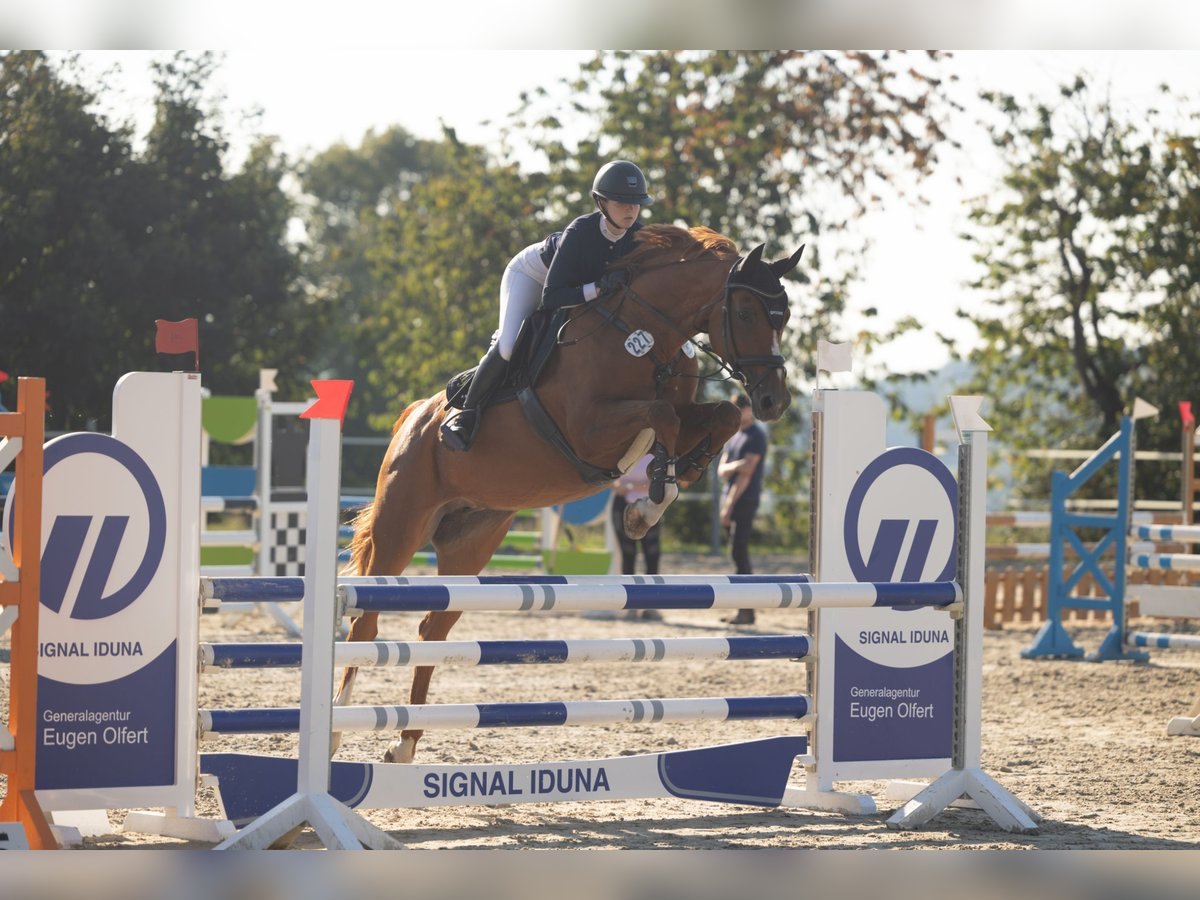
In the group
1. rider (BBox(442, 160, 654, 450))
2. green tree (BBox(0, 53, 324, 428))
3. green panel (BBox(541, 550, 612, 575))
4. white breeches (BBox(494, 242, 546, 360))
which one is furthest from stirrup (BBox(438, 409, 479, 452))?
green tree (BBox(0, 53, 324, 428))

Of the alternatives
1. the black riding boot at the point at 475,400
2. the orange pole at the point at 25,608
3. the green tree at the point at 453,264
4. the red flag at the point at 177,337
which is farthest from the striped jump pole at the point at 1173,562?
the green tree at the point at 453,264

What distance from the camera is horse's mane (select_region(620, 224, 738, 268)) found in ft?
15.8

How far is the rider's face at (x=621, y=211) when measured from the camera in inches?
184

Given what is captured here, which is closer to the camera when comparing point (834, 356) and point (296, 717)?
point (296, 717)

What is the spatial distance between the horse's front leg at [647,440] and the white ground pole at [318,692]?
3.79 ft

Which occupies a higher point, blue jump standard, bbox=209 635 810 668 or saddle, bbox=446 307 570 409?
saddle, bbox=446 307 570 409

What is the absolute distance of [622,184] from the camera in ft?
15.0

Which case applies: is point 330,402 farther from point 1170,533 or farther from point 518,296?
point 1170,533

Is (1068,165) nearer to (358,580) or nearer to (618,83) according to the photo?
(618,83)

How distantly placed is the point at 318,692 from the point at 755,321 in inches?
70.5

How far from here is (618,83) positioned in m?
16.8

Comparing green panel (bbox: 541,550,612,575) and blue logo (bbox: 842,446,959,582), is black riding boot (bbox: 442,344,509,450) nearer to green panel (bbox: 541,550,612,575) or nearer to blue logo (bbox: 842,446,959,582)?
blue logo (bbox: 842,446,959,582)

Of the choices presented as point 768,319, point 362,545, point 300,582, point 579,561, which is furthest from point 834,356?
point 579,561

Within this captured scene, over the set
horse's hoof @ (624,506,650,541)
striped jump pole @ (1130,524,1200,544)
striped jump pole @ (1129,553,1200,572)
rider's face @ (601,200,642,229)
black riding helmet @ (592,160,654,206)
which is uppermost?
A: black riding helmet @ (592,160,654,206)
